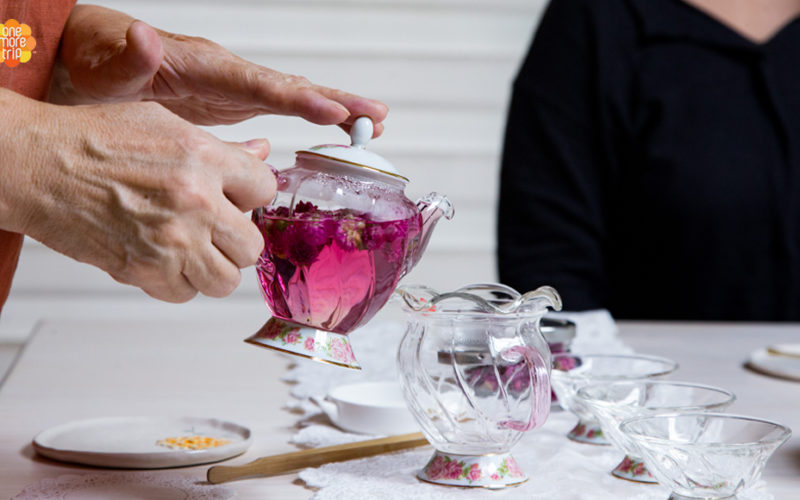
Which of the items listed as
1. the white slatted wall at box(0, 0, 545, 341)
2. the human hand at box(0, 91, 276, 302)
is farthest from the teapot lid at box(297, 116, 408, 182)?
the white slatted wall at box(0, 0, 545, 341)

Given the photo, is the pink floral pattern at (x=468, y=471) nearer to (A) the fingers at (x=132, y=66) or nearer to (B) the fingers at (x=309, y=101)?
(B) the fingers at (x=309, y=101)

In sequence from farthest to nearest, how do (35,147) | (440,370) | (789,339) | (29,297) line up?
(29,297)
(789,339)
(440,370)
(35,147)

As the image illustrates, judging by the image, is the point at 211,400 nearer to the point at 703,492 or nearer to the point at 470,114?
the point at 703,492

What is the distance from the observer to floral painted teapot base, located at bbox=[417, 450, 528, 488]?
0.85m

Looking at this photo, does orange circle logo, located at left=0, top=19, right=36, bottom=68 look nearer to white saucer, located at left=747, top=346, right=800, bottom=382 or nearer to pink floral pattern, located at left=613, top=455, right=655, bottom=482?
pink floral pattern, located at left=613, top=455, right=655, bottom=482

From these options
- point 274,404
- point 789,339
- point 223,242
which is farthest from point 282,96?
point 789,339

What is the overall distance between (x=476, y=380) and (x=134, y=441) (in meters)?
0.38

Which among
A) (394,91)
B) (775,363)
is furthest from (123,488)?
(394,91)

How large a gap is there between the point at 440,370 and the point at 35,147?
0.41 metres

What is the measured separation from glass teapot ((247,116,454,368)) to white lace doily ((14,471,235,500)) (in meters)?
0.14

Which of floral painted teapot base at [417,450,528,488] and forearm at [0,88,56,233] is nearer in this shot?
forearm at [0,88,56,233]

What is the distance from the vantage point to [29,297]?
2.90 meters

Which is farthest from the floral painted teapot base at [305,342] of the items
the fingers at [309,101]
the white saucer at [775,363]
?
the white saucer at [775,363]

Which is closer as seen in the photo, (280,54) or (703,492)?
(703,492)
